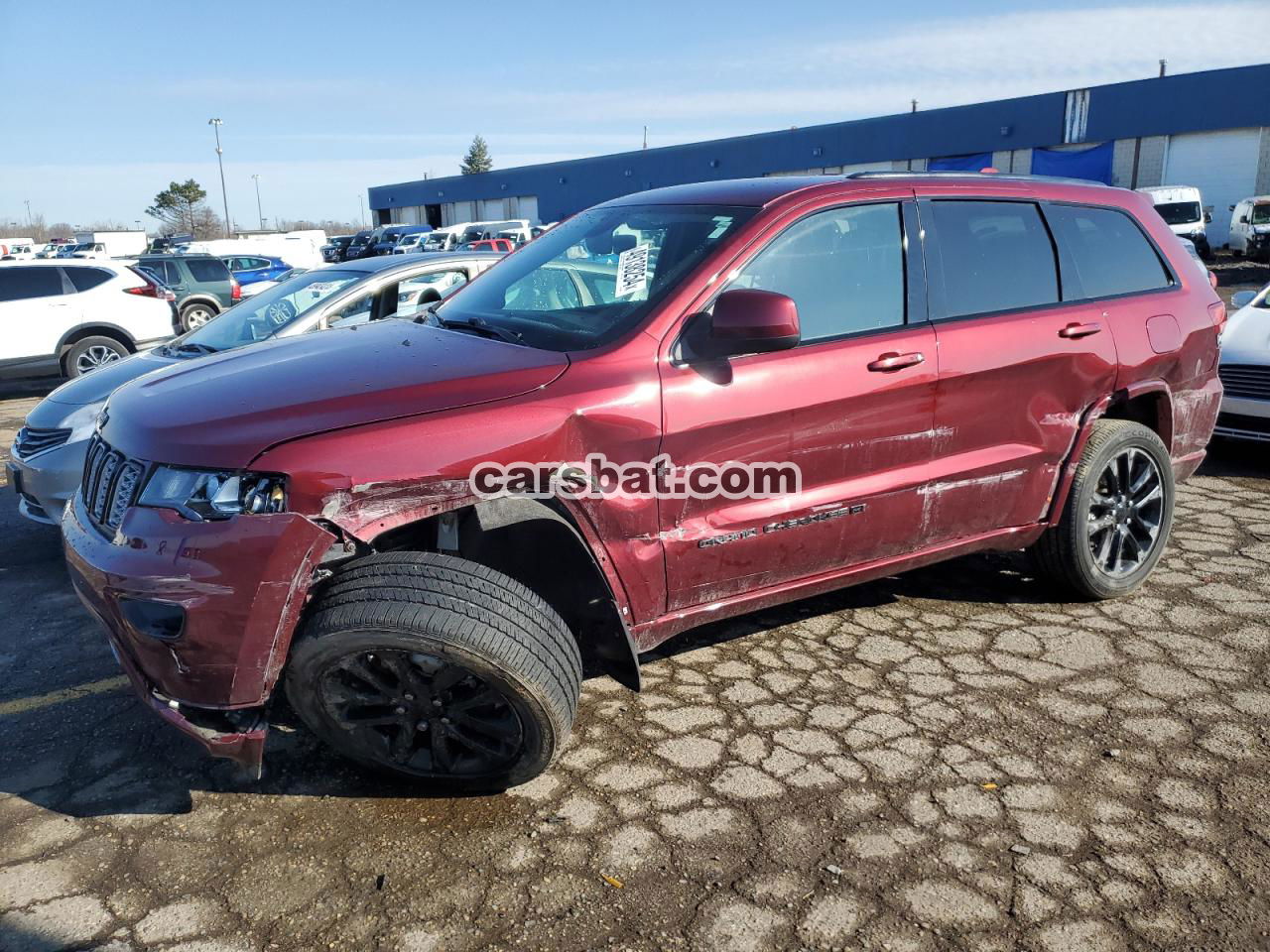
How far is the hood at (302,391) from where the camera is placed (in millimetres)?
2682

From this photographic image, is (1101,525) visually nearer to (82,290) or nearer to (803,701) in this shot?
(803,701)

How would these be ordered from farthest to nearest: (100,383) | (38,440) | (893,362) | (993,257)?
(100,383), (38,440), (993,257), (893,362)

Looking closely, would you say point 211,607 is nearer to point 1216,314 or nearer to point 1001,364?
point 1001,364

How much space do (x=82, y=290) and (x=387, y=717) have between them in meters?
10.8

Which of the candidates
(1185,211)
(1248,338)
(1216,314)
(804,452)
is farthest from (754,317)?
(1185,211)

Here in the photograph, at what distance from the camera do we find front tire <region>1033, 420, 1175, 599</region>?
416 centimetres

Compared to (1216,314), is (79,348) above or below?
below

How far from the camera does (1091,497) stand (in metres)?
4.23

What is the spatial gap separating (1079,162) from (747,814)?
37.7 meters

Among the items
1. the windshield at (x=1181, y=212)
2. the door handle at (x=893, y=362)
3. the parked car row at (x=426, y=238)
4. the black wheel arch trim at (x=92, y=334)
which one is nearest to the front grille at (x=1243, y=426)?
the door handle at (x=893, y=362)

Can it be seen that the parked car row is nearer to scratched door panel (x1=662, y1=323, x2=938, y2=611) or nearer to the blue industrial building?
the blue industrial building

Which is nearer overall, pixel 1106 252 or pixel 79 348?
pixel 1106 252

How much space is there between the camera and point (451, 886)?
2.61 m

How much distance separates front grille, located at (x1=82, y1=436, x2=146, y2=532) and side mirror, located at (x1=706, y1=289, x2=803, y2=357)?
174 centimetres
